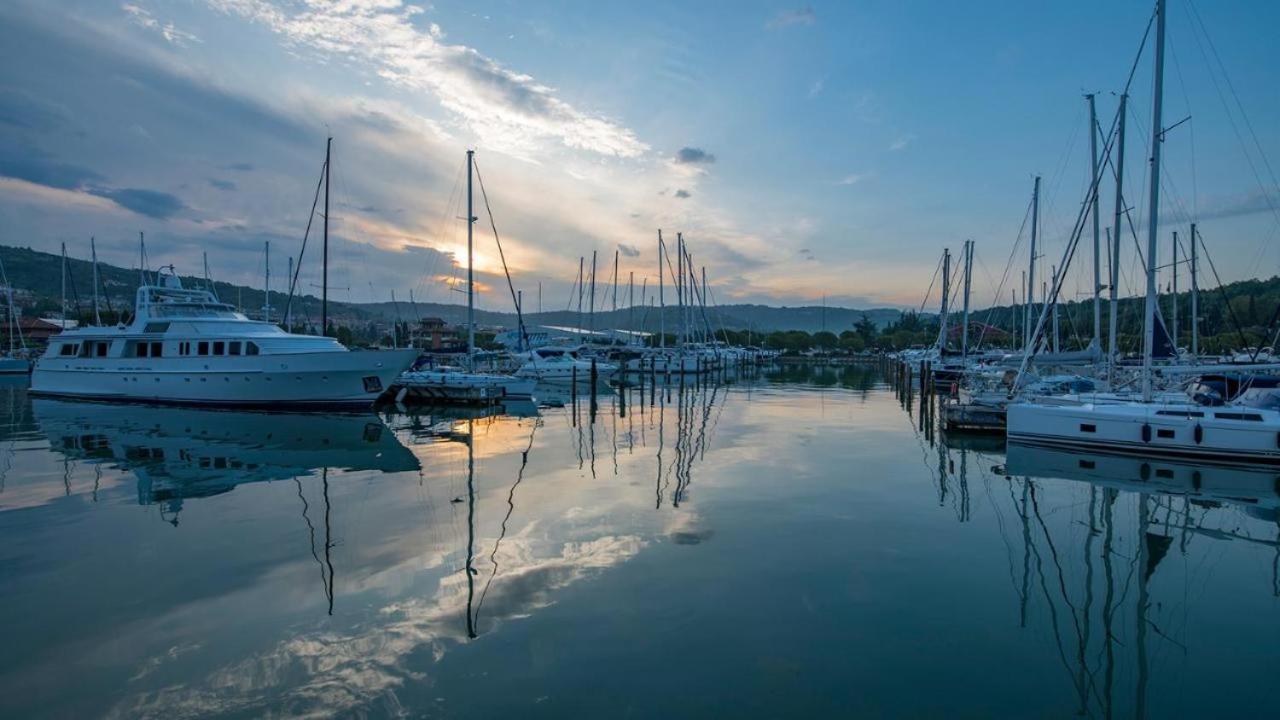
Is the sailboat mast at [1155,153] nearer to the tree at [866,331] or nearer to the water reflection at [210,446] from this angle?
the water reflection at [210,446]

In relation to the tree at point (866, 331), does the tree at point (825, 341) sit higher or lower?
lower

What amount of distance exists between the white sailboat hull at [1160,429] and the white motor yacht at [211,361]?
24.0 m

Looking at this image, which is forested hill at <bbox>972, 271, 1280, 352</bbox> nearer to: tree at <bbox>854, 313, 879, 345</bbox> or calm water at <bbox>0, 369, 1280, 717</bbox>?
tree at <bbox>854, 313, 879, 345</bbox>

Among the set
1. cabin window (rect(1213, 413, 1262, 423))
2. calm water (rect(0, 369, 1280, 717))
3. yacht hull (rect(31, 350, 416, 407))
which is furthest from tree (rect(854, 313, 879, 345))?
calm water (rect(0, 369, 1280, 717))

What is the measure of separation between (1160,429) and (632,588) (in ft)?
55.5

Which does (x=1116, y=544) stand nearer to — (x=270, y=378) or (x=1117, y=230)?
(x=1117, y=230)

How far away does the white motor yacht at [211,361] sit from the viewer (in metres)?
27.8

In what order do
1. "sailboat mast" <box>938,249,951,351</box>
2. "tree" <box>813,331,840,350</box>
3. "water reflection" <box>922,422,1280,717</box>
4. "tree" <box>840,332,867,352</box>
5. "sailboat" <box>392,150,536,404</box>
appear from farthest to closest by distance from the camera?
"tree" <box>813,331,840,350</box> < "tree" <box>840,332,867,352</box> < "sailboat mast" <box>938,249,951,351</box> < "sailboat" <box>392,150,536,404</box> < "water reflection" <box>922,422,1280,717</box>

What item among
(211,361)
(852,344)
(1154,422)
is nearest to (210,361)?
(211,361)

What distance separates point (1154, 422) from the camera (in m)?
17.5

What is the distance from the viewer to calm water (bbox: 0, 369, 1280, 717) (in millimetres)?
5793

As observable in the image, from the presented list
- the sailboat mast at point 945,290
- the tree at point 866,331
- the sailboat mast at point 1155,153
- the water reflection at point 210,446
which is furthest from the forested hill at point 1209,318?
the water reflection at point 210,446

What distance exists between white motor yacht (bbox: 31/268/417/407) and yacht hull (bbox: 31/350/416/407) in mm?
43

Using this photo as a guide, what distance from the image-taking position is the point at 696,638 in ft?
22.2
